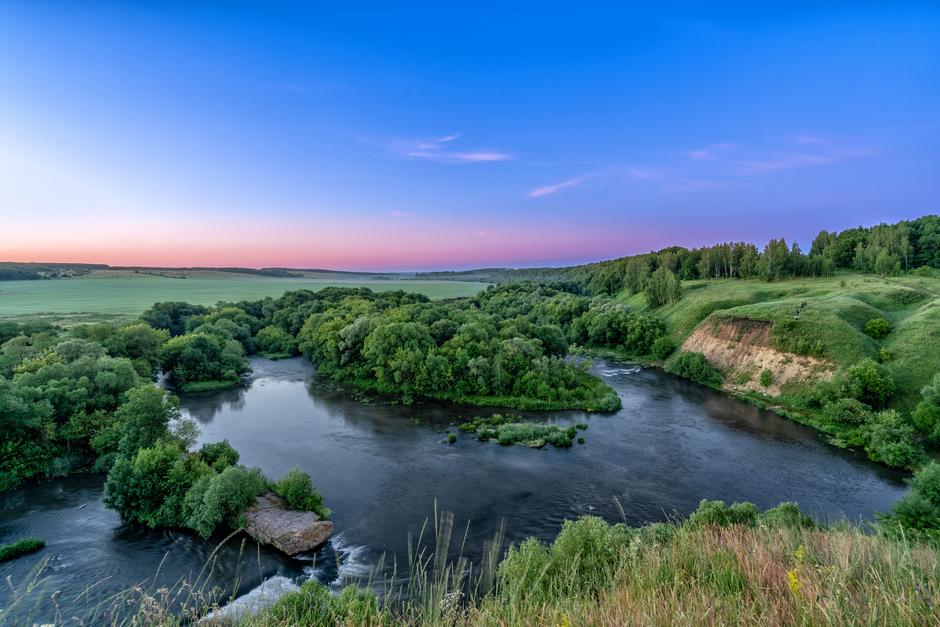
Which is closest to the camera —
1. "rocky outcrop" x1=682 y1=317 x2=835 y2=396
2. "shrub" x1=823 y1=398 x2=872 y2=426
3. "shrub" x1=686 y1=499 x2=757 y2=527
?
"shrub" x1=686 y1=499 x2=757 y2=527

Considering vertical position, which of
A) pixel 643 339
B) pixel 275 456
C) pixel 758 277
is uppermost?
→ pixel 758 277

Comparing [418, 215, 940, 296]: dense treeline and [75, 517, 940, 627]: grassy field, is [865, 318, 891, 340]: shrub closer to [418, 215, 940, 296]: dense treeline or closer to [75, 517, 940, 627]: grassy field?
[418, 215, 940, 296]: dense treeline

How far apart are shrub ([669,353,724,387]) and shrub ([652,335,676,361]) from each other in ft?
20.4

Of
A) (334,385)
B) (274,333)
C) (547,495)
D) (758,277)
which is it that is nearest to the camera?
(547,495)

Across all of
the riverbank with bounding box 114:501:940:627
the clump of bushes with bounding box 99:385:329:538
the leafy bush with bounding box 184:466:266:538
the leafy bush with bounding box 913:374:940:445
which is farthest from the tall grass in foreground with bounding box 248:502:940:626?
the leafy bush with bounding box 913:374:940:445

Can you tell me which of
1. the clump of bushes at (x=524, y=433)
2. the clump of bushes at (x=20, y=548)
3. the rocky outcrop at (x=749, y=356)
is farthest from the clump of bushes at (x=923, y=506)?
the clump of bushes at (x=20, y=548)

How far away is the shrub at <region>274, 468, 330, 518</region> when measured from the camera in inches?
998

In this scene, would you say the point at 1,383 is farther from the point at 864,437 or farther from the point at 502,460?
the point at 864,437

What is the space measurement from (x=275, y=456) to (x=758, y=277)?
99.7 m

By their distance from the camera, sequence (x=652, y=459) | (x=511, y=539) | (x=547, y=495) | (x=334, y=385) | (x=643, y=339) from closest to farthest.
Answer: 1. (x=511, y=539)
2. (x=547, y=495)
3. (x=652, y=459)
4. (x=334, y=385)
5. (x=643, y=339)

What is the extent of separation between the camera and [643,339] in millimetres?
70250

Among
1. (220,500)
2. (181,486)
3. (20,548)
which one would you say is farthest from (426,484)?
(20,548)

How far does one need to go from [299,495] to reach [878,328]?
6369 cm

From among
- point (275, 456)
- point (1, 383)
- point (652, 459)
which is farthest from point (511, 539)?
point (1, 383)
